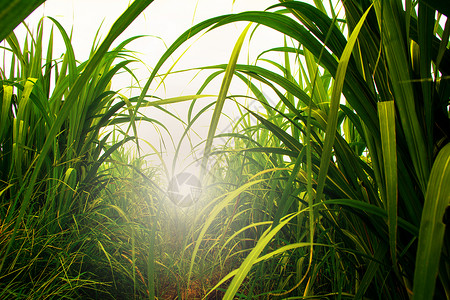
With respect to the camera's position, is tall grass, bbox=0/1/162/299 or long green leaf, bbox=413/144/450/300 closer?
long green leaf, bbox=413/144/450/300

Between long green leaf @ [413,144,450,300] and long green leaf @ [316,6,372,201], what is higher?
long green leaf @ [316,6,372,201]

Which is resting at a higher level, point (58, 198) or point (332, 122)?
point (332, 122)

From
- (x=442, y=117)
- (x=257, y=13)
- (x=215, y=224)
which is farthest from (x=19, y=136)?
(x=442, y=117)

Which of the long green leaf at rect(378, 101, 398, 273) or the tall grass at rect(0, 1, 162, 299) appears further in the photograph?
the tall grass at rect(0, 1, 162, 299)

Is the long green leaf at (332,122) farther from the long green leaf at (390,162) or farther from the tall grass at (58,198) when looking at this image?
the tall grass at (58,198)

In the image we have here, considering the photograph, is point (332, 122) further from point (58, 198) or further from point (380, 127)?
point (58, 198)

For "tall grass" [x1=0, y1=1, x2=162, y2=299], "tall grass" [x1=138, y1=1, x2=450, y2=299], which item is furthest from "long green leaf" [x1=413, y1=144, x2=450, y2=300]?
"tall grass" [x1=0, y1=1, x2=162, y2=299]

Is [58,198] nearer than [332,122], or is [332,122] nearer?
[332,122]

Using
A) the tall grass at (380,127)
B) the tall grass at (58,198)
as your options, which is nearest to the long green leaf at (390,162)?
the tall grass at (380,127)

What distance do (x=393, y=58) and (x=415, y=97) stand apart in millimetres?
63

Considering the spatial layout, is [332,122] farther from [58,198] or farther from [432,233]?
[58,198]

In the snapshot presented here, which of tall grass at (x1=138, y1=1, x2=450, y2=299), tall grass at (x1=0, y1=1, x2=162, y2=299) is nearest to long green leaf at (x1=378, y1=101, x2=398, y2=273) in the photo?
tall grass at (x1=138, y1=1, x2=450, y2=299)

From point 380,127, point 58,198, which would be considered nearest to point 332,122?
point 380,127

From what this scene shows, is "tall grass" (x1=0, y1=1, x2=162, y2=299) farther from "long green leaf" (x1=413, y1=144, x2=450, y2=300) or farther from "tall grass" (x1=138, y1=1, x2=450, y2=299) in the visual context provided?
"long green leaf" (x1=413, y1=144, x2=450, y2=300)
